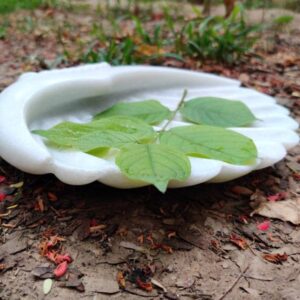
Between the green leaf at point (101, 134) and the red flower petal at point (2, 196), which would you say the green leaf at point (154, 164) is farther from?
the red flower petal at point (2, 196)

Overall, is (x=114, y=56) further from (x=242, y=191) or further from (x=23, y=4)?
(x=23, y=4)

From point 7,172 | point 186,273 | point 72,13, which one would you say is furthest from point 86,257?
point 72,13

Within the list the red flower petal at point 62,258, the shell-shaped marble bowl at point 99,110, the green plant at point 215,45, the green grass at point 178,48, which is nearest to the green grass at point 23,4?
Answer: the green grass at point 178,48

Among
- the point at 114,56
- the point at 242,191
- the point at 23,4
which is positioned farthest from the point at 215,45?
the point at 23,4

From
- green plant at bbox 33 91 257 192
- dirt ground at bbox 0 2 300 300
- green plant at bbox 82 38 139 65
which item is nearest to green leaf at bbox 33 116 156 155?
green plant at bbox 33 91 257 192

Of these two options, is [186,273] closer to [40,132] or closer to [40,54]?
[40,132]

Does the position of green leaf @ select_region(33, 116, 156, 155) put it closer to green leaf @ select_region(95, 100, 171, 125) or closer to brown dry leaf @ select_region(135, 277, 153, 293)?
green leaf @ select_region(95, 100, 171, 125)

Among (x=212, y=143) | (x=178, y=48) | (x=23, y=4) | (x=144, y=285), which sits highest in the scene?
(x=212, y=143)
